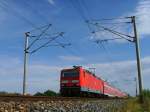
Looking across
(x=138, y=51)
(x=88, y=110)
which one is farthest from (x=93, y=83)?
(x=88, y=110)

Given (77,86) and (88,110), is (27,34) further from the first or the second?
(88,110)

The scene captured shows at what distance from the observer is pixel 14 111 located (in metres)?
6.53

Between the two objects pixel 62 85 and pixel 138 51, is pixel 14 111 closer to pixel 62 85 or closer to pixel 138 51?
pixel 138 51

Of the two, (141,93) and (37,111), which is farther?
(141,93)

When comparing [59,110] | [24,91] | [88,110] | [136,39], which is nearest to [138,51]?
[136,39]

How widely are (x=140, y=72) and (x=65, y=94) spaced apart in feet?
32.2

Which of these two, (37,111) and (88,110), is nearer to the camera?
(37,111)

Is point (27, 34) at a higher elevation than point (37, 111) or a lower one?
higher

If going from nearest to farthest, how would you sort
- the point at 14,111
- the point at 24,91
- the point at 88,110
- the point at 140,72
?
the point at 14,111 → the point at 88,110 → the point at 140,72 → the point at 24,91

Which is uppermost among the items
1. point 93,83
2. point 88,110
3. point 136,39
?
point 136,39

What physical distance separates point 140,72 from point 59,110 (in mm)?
19802

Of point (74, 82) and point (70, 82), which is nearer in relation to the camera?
point (74, 82)

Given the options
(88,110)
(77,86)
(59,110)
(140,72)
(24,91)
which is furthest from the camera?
(77,86)

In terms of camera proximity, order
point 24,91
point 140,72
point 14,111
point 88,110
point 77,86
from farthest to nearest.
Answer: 1. point 77,86
2. point 24,91
3. point 140,72
4. point 88,110
5. point 14,111
